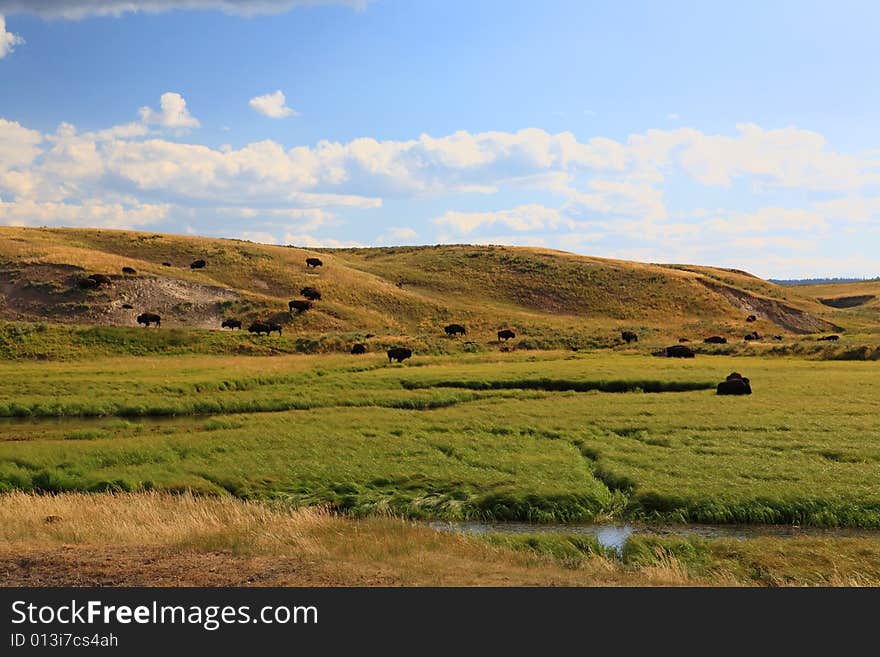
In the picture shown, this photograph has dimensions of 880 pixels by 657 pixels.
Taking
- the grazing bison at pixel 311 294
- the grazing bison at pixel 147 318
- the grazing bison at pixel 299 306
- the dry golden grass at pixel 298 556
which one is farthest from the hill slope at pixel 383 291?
the dry golden grass at pixel 298 556

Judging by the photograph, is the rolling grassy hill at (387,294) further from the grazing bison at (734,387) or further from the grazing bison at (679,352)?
the grazing bison at (734,387)

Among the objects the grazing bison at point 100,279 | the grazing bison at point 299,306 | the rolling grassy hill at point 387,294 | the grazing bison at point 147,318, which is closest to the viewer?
the grazing bison at point 147,318

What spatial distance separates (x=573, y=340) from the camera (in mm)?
76688

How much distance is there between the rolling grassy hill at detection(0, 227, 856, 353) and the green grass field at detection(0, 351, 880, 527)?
2340 centimetres

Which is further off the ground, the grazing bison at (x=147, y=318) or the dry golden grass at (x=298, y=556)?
the grazing bison at (x=147, y=318)

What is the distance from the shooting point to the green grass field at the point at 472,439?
21.3 metres

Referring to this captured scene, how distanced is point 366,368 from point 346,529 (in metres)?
37.7

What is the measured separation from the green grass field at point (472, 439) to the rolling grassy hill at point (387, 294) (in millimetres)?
23398

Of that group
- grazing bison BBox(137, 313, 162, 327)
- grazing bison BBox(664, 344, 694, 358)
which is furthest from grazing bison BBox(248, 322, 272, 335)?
grazing bison BBox(664, 344, 694, 358)

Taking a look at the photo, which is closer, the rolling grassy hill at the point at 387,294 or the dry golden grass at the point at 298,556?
the dry golden grass at the point at 298,556

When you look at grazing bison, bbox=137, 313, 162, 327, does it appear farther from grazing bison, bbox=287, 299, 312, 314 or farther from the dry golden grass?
the dry golden grass

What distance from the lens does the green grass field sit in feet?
70.0

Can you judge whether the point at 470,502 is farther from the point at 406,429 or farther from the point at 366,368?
the point at 366,368
